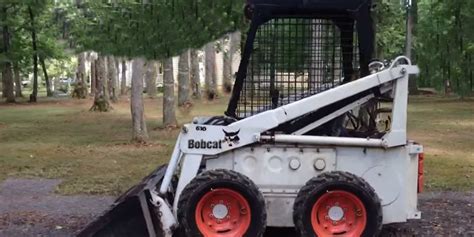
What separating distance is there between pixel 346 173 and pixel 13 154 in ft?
34.6

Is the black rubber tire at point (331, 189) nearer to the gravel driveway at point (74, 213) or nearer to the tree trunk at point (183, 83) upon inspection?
the gravel driveway at point (74, 213)

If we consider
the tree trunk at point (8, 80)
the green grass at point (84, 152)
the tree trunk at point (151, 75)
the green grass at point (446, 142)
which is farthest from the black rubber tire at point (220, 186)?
the tree trunk at point (8, 80)

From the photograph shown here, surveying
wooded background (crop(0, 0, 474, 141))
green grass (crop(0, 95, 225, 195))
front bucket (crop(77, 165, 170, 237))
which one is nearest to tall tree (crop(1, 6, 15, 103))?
wooded background (crop(0, 0, 474, 141))

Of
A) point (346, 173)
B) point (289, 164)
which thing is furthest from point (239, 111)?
point (346, 173)

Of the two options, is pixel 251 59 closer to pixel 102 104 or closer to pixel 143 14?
pixel 143 14

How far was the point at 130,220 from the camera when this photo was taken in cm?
600

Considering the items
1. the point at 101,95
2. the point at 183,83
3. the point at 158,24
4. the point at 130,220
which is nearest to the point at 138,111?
the point at 158,24

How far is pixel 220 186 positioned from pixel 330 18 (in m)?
1.95

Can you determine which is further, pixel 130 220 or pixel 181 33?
pixel 181 33

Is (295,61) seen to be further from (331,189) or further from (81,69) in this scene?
(81,69)

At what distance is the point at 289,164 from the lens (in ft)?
20.0

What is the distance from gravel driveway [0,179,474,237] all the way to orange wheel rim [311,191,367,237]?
69 centimetres

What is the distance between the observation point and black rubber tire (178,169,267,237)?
586 centimetres

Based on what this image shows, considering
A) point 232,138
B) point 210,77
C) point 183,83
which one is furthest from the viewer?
point 210,77
